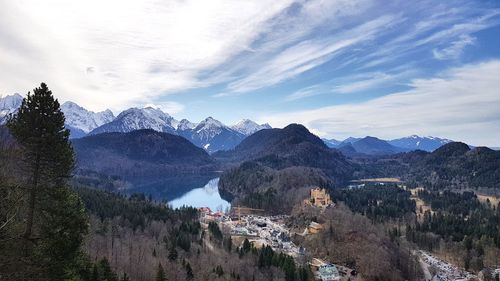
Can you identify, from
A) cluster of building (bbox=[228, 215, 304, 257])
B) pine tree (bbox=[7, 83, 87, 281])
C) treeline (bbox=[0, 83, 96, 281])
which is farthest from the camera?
cluster of building (bbox=[228, 215, 304, 257])

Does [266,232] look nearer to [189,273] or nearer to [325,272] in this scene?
[325,272]

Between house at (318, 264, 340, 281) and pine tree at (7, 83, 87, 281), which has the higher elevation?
pine tree at (7, 83, 87, 281)

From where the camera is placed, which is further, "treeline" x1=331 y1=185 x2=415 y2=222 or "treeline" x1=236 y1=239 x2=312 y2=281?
"treeline" x1=331 y1=185 x2=415 y2=222

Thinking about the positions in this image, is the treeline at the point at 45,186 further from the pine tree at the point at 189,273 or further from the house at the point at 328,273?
the house at the point at 328,273

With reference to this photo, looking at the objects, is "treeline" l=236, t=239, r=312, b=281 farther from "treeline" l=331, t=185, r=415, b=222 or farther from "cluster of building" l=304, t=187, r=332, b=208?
"treeline" l=331, t=185, r=415, b=222

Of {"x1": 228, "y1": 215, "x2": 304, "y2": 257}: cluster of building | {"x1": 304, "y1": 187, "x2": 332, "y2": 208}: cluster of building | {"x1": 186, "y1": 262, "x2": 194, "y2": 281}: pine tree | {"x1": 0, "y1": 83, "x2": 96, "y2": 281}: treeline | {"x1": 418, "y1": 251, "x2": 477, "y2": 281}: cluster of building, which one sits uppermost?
{"x1": 0, "y1": 83, "x2": 96, "y2": 281}: treeline

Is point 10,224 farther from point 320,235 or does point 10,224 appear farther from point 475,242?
point 475,242

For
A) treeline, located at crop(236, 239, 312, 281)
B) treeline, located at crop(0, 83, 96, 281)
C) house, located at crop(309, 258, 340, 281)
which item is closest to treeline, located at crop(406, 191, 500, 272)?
house, located at crop(309, 258, 340, 281)

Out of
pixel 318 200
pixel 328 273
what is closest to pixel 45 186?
pixel 328 273
